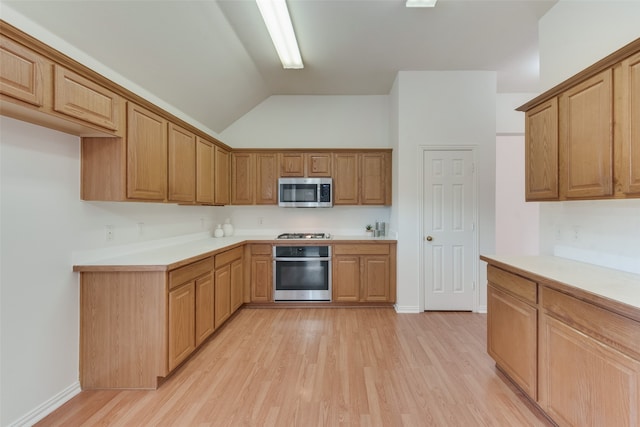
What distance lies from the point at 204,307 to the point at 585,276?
293cm

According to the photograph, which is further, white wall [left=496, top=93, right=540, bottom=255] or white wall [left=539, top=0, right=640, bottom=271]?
white wall [left=496, top=93, right=540, bottom=255]

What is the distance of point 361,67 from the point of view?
351 cm

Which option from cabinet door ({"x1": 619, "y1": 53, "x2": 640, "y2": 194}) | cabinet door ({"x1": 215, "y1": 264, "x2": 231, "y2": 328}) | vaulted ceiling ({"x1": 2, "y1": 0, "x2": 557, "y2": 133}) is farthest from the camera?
cabinet door ({"x1": 215, "y1": 264, "x2": 231, "y2": 328})

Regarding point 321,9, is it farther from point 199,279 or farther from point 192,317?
point 192,317

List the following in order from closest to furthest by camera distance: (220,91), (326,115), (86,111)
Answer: (86,111), (220,91), (326,115)

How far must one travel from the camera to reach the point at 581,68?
220 centimetres

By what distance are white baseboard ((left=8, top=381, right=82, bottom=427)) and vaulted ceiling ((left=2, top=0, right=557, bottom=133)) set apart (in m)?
2.35

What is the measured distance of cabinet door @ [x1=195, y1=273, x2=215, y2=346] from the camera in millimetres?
2607

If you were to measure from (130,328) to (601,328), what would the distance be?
113 inches

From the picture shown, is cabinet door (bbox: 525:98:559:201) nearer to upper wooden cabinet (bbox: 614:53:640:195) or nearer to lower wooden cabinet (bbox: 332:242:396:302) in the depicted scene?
upper wooden cabinet (bbox: 614:53:640:195)

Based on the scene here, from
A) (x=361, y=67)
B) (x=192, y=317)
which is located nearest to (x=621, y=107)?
(x=361, y=67)

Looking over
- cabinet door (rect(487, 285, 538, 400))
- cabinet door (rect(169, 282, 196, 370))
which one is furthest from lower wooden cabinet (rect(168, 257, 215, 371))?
cabinet door (rect(487, 285, 538, 400))

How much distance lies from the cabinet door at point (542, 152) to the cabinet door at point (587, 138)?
57 millimetres

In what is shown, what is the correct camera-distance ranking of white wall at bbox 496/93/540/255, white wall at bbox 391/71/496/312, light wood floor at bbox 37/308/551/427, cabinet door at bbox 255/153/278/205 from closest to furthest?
light wood floor at bbox 37/308/551/427
white wall at bbox 391/71/496/312
cabinet door at bbox 255/153/278/205
white wall at bbox 496/93/540/255
